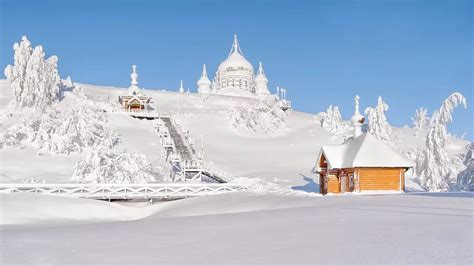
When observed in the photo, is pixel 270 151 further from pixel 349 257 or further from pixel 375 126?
pixel 349 257

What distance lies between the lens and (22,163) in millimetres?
42625

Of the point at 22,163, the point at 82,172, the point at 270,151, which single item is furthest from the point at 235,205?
the point at 270,151

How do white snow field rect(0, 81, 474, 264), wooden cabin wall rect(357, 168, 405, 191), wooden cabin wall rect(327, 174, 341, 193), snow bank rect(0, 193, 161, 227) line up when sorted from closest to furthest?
white snow field rect(0, 81, 474, 264), snow bank rect(0, 193, 161, 227), wooden cabin wall rect(357, 168, 405, 191), wooden cabin wall rect(327, 174, 341, 193)

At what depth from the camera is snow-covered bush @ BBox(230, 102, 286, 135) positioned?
70.6 meters

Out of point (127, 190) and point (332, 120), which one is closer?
point (127, 190)

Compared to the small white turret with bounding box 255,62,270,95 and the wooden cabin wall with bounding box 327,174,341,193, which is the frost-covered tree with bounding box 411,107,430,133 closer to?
the small white turret with bounding box 255,62,270,95

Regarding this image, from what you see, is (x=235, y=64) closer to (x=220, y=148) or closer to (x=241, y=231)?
(x=220, y=148)

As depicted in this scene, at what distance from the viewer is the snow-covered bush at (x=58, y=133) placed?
4622 cm

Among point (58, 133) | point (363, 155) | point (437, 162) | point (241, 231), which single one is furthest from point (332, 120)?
point (241, 231)

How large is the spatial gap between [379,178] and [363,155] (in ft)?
5.48

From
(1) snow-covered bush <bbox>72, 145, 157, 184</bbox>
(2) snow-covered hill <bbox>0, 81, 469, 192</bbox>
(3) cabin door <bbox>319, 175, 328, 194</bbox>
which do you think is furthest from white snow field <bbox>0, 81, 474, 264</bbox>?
(2) snow-covered hill <bbox>0, 81, 469, 192</bbox>

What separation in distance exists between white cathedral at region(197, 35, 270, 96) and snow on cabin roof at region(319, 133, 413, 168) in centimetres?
9117

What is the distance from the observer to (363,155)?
93.8 ft

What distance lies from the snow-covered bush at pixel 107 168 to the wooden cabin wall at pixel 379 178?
1767cm
